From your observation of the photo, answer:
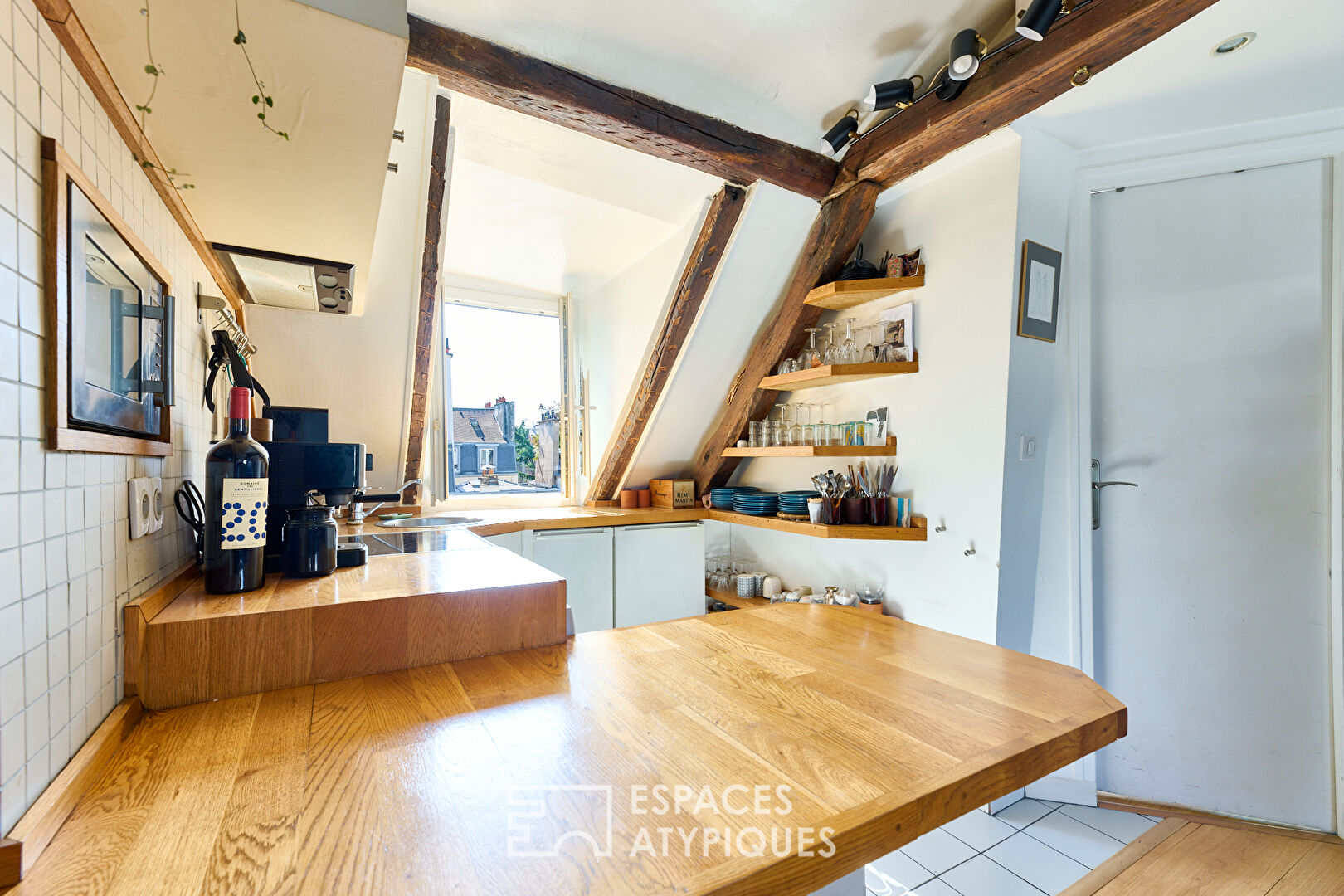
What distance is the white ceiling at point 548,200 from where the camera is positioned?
2.25 meters

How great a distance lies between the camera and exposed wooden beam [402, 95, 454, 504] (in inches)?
81.2

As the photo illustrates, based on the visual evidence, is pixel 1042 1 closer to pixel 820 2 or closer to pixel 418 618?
pixel 820 2

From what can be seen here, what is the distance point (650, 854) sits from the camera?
0.54 metres

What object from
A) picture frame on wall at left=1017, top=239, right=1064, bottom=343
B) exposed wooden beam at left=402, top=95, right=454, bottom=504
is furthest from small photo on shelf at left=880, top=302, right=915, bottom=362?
exposed wooden beam at left=402, top=95, right=454, bottom=504

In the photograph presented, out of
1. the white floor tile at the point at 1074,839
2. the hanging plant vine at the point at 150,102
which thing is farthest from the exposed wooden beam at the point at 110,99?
the white floor tile at the point at 1074,839

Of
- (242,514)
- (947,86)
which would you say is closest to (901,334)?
(947,86)

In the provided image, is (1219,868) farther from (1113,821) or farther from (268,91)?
(268,91)

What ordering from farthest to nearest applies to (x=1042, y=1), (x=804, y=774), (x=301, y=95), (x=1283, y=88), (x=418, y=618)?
(x=1283, y=88), (x=1042, y=1), (x=418, y=618), (x=301, y=95), (x=804, y=774)

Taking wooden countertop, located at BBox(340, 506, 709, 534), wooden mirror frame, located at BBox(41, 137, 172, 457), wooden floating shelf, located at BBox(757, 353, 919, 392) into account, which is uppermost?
wooden floating shelf, located at BBox(757, 353, 919, 392)

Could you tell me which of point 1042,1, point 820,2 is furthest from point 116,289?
point 1042,1

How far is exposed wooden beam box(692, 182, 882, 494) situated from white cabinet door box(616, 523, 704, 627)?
1.50 ft

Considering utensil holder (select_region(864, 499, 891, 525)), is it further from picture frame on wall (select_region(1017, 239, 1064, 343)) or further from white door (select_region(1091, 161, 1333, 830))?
picture frame on wall (select_region(1017, 239, 1064, 343))

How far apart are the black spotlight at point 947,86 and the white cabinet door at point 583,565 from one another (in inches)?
95.6

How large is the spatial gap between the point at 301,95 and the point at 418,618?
83cm
